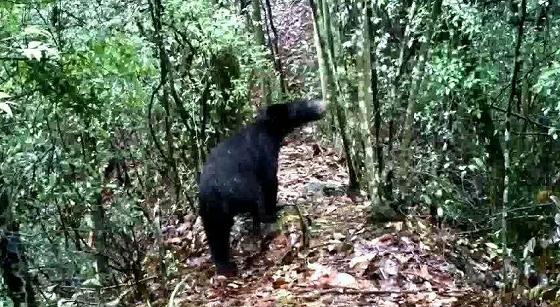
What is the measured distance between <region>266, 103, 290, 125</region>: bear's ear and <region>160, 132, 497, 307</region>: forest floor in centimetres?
81

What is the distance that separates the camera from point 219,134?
27.4 feet

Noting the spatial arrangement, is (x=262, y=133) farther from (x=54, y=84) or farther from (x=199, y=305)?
(x=54, y=84)

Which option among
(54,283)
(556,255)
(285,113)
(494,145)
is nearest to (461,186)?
(494,145)

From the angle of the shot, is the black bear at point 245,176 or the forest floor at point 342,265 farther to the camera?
the black bear at point 245,176

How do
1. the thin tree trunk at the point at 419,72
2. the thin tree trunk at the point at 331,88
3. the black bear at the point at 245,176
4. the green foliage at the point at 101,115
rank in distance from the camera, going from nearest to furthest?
1. the green foliage at the point at 101,115
2. the thin tree trunk at the point at 419,72
3. the black bear at the point at 245,176
4. the thin tree trunk at the point at 331,88

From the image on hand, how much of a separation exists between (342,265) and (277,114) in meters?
1.87

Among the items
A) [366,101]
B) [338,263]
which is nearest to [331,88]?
[366,101]

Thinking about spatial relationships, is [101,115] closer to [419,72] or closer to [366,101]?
[366,101]

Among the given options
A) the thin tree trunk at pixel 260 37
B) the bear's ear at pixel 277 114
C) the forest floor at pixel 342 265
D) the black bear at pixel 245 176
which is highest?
the thin tree trunk at pixel 260 37

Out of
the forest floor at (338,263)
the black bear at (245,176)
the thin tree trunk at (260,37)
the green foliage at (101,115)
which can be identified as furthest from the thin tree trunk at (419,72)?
the thin tree trunk at (260,37)

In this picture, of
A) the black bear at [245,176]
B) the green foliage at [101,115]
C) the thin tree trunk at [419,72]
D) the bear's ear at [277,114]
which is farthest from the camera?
the bear's ear at [277,114]

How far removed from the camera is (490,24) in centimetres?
702

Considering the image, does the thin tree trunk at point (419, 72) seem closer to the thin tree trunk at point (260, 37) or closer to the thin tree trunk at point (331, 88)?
the thin tree trunk at point (331, 88)

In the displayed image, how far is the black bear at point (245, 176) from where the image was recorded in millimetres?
6016
